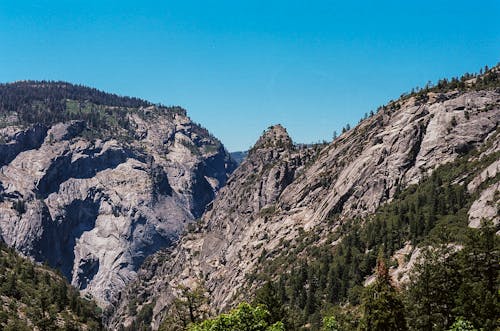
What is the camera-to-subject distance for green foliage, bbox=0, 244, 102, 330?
116125 millimetres

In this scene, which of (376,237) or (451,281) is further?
(376,237)

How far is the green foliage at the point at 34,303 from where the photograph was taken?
4572 inches

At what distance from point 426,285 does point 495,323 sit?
974 centimetres

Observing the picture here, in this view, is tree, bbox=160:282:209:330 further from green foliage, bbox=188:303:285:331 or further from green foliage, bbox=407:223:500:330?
green foliage, bbox=188:303:285:331

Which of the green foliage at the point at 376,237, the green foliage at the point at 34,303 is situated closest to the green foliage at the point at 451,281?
the green foliage at the point at 376,237

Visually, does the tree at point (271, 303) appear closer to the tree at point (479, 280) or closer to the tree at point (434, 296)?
the tree at point (434, 296)

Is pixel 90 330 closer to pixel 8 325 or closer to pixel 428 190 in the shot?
pixel 8 325

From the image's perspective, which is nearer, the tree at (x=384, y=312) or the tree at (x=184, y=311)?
the tree at (x=384, y=312)

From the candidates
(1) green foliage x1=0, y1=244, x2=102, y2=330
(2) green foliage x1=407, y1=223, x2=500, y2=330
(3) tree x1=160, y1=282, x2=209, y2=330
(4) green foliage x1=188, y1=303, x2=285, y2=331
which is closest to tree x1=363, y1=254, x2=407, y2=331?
(2) green foliage x1=407, y1=223, x2=500, y2=330

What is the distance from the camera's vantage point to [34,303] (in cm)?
13438

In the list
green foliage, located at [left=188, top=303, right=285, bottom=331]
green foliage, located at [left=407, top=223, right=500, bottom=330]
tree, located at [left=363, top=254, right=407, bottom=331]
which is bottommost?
green foliage, located at [left=188, top=303, right=285, bottom=331]

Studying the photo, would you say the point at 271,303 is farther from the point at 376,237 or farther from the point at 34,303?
the point at 376,237

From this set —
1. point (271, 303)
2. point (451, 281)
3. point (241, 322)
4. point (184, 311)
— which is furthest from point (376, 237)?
point (241, 322)

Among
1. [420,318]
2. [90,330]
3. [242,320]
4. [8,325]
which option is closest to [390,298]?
[420,318]
